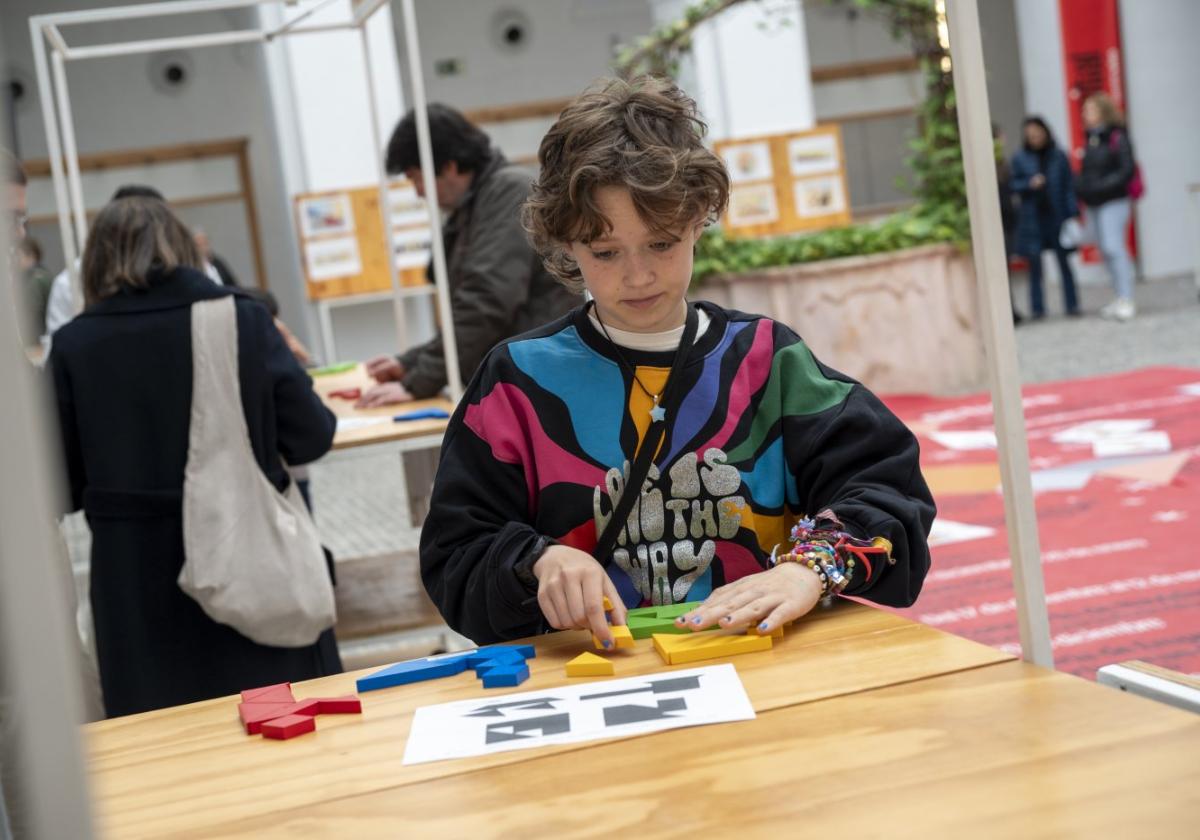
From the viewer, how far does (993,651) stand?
54.0 inches

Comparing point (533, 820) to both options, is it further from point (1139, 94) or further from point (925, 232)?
point (1139, 94)

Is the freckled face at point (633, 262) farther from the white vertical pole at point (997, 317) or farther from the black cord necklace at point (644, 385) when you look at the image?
the white vertical pole at point (997, 317)

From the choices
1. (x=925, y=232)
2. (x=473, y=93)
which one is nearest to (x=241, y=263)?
(x=473, y=93)

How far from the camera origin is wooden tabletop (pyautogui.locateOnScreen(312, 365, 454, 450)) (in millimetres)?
3887

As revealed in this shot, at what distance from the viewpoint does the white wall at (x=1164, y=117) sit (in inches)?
621

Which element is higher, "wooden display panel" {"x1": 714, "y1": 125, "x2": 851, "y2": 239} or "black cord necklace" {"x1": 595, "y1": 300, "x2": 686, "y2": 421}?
"wooden display panel" {"x1": 714, "y1": 125, "x2": 851, "y2": 239}

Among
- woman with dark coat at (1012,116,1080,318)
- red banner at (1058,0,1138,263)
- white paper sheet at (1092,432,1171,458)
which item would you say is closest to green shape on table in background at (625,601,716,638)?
white paper sheet at (1092,432,1171,458)

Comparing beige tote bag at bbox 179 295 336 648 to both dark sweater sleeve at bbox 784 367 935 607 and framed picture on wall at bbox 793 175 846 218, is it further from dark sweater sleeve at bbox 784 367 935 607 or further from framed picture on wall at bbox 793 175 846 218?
framed picture on wall at bbox 793 175 846 218

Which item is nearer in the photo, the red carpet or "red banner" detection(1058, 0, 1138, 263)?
the red carpet

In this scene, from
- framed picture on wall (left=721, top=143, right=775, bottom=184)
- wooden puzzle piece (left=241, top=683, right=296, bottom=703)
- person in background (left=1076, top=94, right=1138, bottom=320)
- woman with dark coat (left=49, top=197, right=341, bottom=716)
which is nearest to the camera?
wooden puzzle piece (left=241, top=683, right=296, bottom=703)

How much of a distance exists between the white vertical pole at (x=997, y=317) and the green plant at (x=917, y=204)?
8381 mm

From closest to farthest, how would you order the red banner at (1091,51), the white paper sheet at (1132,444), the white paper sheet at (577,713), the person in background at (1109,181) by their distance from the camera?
the white paper sheet at (577,713) < the white paper sheet at (1132,444) < the person in background at (1109,181) < the red banner at (1091,51)

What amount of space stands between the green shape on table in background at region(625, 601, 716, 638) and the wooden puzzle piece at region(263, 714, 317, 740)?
373 millimetres

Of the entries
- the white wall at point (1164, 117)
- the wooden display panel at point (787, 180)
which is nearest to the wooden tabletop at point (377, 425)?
the wooden display panel at point (787, 180)
